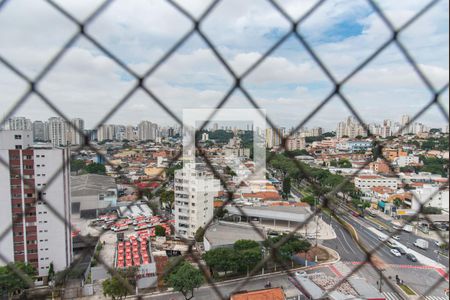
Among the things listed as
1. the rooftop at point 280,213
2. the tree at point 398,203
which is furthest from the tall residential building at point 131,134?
the tree at point 398,203

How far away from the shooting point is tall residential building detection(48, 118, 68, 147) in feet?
1.85

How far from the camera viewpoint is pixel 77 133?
446mm

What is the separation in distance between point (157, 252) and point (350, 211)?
4869mm

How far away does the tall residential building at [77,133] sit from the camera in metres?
0.44

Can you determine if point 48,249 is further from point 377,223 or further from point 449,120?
point 377,223

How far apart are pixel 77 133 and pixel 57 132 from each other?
0.69 ft

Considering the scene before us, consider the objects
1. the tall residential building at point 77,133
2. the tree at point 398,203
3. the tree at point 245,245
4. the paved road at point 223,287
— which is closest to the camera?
the tall residential building at point 77,133

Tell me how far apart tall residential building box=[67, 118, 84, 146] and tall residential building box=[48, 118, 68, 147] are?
3cm

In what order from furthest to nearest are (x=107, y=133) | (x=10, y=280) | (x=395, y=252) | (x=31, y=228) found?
(x=395, y=252)
(x=10, y=280)
(x=31, y=228)
(x=107, y=133)

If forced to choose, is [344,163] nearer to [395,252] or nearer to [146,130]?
[395,252]

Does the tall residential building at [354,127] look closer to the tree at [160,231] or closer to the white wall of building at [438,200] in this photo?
the white wall of building at [438,200]

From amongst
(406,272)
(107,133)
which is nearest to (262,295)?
(406,272)

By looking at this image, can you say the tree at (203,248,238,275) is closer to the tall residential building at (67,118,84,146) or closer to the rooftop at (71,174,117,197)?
the rooftop at (71,174,117,197)

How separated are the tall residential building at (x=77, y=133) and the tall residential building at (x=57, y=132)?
3 centimetres
